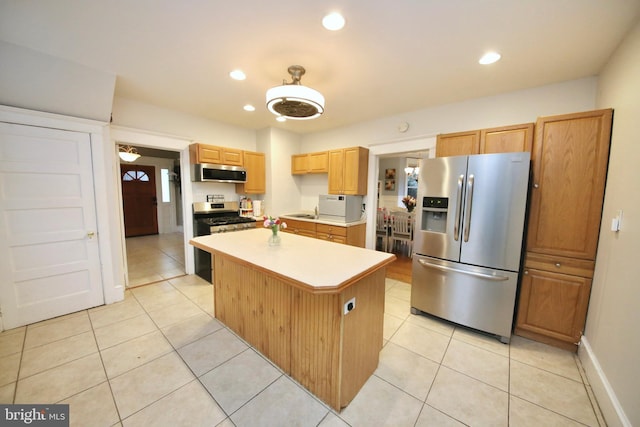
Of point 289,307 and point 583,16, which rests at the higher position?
point 583,16

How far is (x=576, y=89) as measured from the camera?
2418 mm

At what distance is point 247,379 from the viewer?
5.80 feet

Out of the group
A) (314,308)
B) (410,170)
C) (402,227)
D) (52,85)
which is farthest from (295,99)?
(410,170)

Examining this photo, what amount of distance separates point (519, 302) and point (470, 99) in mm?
2450

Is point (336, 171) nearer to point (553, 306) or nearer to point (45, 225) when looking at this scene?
point (553, 306)

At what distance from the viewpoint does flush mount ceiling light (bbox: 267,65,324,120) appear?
1821 mm

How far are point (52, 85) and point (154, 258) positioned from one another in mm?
3436

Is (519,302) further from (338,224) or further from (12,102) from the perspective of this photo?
(12,102)

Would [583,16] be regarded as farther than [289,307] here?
No

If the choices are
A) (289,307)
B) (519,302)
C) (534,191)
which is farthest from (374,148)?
(289,307)

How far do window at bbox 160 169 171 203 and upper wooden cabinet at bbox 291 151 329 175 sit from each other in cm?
489

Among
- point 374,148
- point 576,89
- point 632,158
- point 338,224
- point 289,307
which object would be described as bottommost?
point 289,307

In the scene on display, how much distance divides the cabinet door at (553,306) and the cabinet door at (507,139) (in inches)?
47.5

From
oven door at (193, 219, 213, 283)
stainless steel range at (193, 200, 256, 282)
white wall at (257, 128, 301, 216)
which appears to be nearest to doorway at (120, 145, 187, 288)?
oven door at (193, 219, 213, 283)
